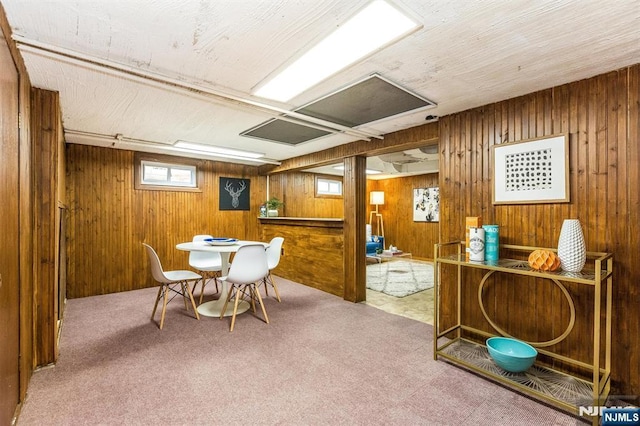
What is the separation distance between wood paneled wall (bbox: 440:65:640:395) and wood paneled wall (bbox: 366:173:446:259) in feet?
15.0

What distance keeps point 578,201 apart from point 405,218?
5.64m

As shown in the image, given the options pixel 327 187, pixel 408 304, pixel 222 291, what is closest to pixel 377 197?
pixel 327 187

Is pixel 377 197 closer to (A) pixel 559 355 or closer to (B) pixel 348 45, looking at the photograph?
(A) pixel 559 355

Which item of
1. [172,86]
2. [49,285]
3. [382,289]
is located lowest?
[382,289]

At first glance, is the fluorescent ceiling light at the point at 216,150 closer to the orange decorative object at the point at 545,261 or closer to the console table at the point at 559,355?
the console table at the point at 559,355

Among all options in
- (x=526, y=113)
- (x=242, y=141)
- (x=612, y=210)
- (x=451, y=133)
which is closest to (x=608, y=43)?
(x=526, y=113)

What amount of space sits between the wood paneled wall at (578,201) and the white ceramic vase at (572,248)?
12.0 inches

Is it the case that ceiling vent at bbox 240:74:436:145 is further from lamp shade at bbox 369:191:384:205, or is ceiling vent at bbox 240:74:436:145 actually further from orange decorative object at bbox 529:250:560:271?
lamp shade at bbox 369:191:384:205

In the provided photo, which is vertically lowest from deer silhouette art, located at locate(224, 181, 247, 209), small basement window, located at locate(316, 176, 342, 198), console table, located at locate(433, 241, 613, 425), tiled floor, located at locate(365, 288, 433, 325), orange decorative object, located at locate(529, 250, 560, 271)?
tiled floor, located at locate(365, 288, 433, 325)

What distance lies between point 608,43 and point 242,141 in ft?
11.9

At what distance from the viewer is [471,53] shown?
5.96 ft

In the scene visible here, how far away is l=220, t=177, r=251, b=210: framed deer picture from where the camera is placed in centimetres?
558

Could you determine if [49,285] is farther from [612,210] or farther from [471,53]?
[612,210]

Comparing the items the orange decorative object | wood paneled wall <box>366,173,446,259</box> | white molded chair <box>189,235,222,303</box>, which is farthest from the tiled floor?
wood paneled wall <box>366,173,446,259</box>
